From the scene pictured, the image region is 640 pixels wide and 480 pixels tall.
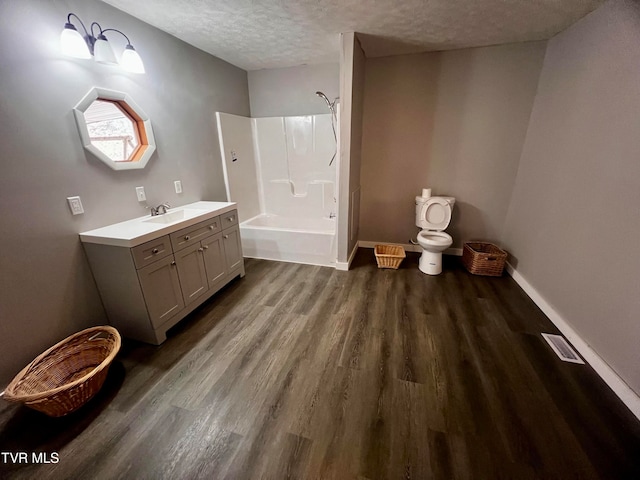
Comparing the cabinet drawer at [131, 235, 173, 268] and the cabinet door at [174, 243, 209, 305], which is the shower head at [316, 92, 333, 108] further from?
the cabinet drawer at [131, 235, 173, 268]

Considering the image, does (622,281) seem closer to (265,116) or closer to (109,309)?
(109,309)

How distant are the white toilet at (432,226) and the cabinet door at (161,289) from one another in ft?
7.84

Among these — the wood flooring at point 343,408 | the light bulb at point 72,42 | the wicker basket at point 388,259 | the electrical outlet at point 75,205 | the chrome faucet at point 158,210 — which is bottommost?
the wood flooring at point 343,408

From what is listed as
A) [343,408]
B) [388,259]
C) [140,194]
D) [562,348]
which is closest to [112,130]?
[140,194]

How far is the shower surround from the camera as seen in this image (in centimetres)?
303

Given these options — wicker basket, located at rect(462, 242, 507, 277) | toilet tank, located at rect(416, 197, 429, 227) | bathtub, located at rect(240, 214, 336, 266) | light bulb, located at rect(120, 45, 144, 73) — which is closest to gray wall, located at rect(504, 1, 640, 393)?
wicker basket, located at rect(462, 242, 507, 277)

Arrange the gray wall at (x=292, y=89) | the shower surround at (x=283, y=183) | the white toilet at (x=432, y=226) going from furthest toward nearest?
the gray wall at (x=292, y=89) < the shower surround at (x=283, y=183) < the white toilet at (x=432, y=226)

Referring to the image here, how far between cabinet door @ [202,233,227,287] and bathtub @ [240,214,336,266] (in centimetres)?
77

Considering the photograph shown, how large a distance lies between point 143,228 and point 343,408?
5.76ft

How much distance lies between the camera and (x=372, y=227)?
3488 mm

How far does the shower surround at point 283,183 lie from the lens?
3.03 meters

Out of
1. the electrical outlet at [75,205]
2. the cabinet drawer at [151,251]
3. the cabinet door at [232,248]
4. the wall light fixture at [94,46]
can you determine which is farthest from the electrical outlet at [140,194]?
the wall light fixture at [94,46]

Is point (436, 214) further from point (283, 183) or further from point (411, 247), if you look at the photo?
point (283, 183)

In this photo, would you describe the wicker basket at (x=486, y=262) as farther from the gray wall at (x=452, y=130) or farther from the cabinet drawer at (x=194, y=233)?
the cabinet drawer at (x=194, y=233)
